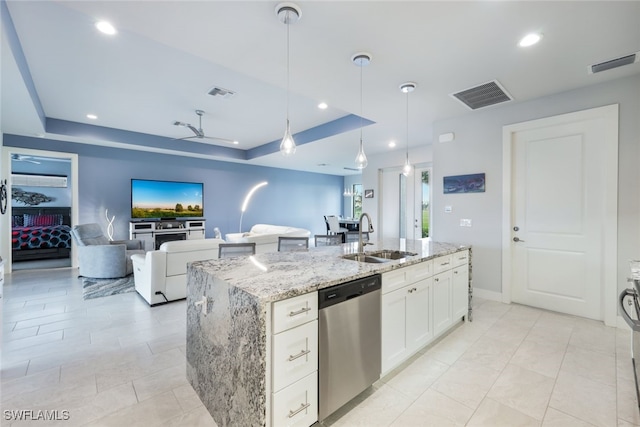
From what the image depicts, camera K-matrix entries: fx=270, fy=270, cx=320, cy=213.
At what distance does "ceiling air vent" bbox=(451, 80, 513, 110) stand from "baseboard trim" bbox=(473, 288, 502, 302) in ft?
8.25

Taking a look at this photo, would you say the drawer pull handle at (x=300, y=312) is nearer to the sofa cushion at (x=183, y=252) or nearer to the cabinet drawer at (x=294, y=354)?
the cabinet drawer at (x=294, y=354)

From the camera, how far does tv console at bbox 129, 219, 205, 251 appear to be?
6160mm

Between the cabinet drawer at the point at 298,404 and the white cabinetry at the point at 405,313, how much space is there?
2.10ft

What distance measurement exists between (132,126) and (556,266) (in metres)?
7.36

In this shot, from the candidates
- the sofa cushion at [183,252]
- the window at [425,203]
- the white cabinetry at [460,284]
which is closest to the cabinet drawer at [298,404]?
the white cabinetry at [460,284]

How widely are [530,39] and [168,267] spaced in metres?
4.45

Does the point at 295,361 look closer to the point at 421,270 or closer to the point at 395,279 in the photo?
the point at 395,279

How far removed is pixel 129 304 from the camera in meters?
3.54

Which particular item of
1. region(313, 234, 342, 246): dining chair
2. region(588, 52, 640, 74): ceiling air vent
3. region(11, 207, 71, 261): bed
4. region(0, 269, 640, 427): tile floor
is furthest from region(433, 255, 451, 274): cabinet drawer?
region(11, 207, 71, 261): bed

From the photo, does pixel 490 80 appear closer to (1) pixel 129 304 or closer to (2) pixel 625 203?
(2) pixel 625 203

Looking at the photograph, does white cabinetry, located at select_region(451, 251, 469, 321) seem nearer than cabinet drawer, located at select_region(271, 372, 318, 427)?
No

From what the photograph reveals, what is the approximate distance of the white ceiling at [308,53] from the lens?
6.22ft

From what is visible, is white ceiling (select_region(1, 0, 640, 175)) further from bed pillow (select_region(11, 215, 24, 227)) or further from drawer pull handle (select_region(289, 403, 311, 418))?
bed pillow (select_region(11, 215, 24, 227))

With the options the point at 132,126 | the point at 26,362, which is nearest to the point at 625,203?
the point at 26,362
